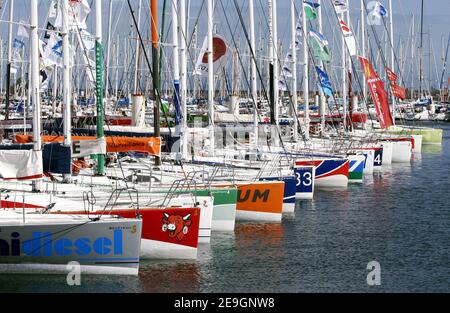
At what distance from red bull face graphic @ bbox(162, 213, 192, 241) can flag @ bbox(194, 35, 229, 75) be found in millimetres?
14439

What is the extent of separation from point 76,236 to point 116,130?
2095cm

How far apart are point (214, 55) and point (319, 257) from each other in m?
13.5

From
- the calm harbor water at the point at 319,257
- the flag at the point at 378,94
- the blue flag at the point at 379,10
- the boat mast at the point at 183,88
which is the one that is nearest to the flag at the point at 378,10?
the blue flag at the point at 379,10

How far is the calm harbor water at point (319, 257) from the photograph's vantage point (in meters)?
24.3

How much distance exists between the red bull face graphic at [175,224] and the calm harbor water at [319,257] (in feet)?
2.97

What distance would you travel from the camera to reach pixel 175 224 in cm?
2566

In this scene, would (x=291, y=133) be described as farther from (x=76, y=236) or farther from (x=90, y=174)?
(x=76, y=236)

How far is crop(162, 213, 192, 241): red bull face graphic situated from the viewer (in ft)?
84.0

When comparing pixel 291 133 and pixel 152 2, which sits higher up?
pixel 152 2

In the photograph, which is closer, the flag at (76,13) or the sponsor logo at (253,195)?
the flag at (76,13)

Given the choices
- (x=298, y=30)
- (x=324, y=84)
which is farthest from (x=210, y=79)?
(x=298, y=30)

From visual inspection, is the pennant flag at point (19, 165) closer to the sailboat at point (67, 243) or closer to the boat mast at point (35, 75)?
the boat mast at point (35, 75)

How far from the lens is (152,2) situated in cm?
3516
